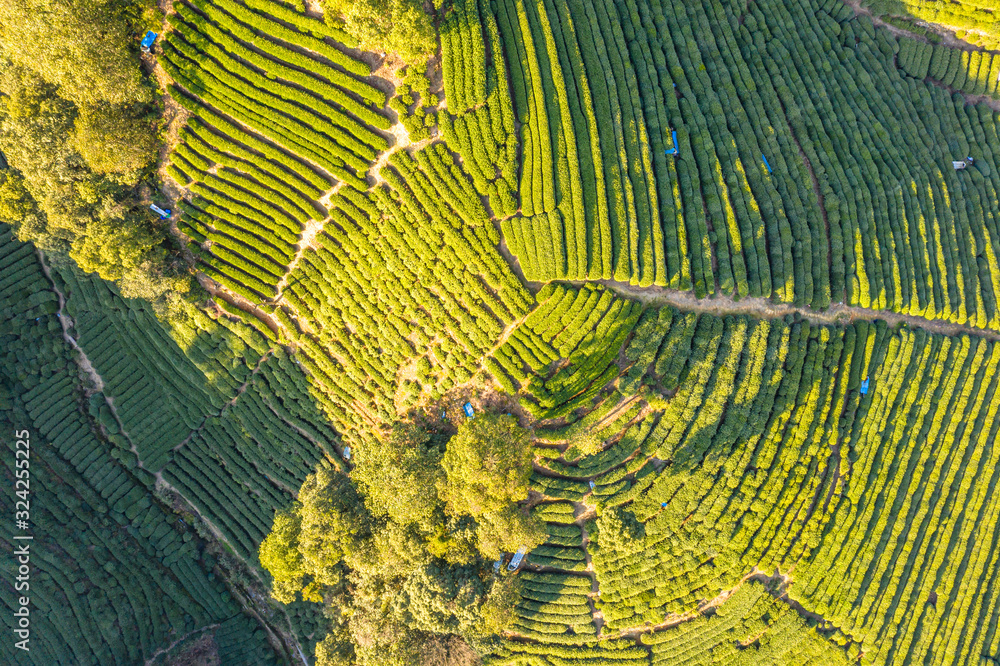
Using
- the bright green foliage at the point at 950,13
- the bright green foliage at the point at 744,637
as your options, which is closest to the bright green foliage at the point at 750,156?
the bright green foliage at the point at 950,13

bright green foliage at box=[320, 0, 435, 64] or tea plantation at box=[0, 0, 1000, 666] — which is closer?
bright green foliage at box=[320, 0, 435, 64]

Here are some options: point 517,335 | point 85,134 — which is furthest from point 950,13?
point 85,134

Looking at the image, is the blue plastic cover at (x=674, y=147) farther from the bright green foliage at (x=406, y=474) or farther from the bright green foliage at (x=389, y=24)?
the bright green foliage at (x=406, y=474)

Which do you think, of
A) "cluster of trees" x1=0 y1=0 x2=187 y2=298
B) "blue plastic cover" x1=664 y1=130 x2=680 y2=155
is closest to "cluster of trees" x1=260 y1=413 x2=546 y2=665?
"cluster of trees" x1=0 y1=0 x2=187 y2=298

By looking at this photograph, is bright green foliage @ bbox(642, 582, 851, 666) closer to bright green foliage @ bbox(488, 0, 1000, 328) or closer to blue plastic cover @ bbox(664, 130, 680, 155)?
bright green foliage @ bbox(488, 0, 1000, 328)

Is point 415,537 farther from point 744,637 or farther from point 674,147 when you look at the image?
point 674,147

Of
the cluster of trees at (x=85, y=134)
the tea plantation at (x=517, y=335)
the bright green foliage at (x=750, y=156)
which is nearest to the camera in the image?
the cluster of trees at (x=85, y=134)
